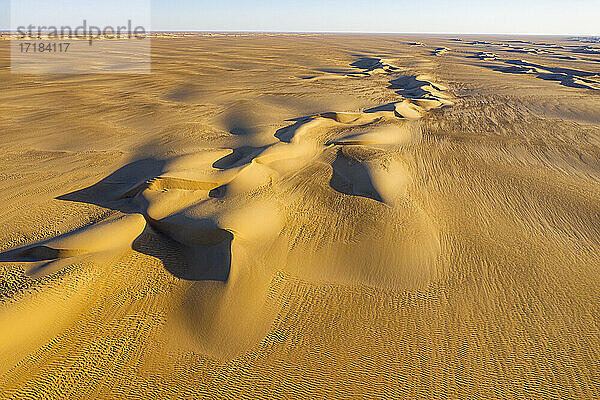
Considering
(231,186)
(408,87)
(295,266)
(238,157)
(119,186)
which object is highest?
(408,87)

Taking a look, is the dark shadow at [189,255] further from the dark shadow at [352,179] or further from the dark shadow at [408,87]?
the dark shadow at [408,87]

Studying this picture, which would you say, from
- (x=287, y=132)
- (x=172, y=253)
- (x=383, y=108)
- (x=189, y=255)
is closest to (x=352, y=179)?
(x=287, y=132)

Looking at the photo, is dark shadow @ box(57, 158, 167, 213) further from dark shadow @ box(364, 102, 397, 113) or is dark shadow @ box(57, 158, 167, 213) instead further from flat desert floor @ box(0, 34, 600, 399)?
dark shadow @ box(364, 102, 397, 113)

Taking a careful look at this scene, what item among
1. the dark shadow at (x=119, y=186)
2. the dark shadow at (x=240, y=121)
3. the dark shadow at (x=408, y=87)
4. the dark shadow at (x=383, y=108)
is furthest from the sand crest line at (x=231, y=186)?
the dark shadow at (x=408, y=87)

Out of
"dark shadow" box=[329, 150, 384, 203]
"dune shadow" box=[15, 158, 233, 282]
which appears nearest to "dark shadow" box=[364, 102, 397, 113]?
"dark shadow" box=[329, 150, 384, 203]

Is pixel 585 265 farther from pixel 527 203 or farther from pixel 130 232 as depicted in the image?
pixel 130 232

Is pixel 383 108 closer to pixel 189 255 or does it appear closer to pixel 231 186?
pixel 231 186

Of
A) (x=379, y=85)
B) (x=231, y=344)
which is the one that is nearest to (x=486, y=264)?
(x=231, y=344)
